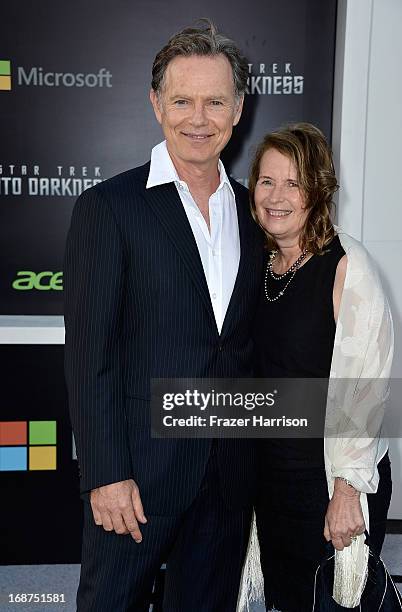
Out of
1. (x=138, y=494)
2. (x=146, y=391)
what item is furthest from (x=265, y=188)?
(x=138, y=494)

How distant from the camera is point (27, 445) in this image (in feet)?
9.53

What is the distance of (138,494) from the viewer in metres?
1.61

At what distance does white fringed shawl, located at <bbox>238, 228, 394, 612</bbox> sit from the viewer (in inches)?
65.8

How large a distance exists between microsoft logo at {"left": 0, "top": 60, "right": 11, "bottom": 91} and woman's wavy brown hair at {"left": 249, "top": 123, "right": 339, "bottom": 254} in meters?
1.41

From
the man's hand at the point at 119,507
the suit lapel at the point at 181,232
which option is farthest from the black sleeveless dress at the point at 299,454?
the man's hand at the point at 119,507

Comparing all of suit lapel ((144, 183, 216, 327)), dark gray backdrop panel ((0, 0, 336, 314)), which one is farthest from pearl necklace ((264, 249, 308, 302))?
dark gray backdrop panel ((0, 0, 336, 314))

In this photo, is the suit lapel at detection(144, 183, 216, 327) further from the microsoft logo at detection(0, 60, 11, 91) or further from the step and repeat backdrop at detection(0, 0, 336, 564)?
the microsoft logo at detection(0, 60, 11, 91)

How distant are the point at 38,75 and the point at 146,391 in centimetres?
168

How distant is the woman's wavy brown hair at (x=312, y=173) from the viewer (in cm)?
175

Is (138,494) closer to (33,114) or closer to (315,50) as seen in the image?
(33,114)

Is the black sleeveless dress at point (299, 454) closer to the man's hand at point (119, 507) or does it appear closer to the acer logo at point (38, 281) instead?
the man's hand at point (119, 507)

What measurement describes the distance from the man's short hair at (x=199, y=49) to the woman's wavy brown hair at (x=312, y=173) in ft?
0.61

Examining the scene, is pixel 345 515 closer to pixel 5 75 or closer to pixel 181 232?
pixel 181 232

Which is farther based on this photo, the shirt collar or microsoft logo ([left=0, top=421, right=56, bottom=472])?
microsoft logo ([left=0, top=421, right=56, bottom=472])
